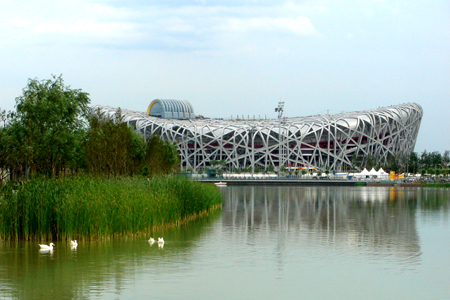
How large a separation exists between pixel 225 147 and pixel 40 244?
95.4 meters

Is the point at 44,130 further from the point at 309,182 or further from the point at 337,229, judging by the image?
the point at 309,182

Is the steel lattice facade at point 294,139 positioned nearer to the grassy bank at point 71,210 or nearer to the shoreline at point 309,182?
the shoreline at point 309,182

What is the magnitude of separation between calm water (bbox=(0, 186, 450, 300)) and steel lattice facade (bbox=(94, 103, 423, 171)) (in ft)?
276

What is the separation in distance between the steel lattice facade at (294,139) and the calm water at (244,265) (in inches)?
3311

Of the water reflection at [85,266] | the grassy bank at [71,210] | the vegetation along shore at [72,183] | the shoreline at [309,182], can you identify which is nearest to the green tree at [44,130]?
the vegetation along shore at [72,183]

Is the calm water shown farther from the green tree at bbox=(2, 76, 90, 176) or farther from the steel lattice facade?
the steel lattice facade

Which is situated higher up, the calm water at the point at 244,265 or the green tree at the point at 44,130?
the green tree at the point at 44,130

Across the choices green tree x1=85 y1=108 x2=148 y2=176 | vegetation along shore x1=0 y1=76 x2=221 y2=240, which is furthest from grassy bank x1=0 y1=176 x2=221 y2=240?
green tree x1=85 y1=108 x2=148 y2=176

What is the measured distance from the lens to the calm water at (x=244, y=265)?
1276cm

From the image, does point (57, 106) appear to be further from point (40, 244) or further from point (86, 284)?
point (86, 284)

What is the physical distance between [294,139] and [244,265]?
92516 millimetres

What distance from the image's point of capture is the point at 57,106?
28.3 meters

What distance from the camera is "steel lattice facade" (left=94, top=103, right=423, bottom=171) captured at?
108 m

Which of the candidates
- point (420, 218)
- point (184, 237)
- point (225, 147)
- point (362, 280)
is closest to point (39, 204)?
point (184, 237)
